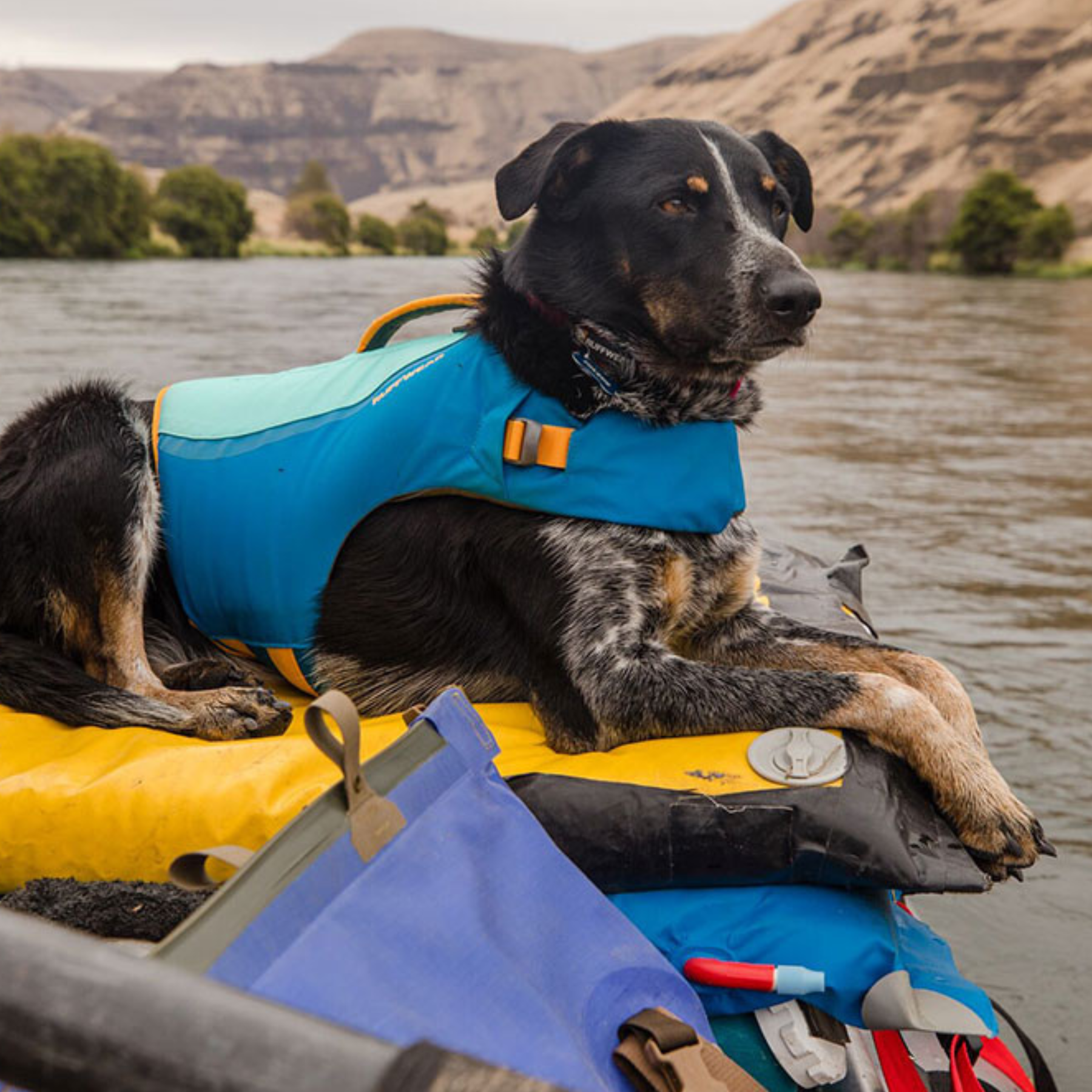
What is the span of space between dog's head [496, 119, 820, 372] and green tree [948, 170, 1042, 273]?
56.4 m

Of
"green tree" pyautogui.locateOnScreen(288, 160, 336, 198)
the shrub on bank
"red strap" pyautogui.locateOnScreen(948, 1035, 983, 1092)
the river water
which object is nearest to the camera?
"red strap" pyautogui.locateOnScreen(948, 1035, 983, 1092)

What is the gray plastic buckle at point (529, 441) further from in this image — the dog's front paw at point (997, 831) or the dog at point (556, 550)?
the dog's front paw at point (997, 831)

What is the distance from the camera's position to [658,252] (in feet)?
10.1

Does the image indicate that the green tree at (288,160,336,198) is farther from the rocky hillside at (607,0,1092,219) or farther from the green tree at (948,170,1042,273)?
the green tree at (948,170,1042,273)

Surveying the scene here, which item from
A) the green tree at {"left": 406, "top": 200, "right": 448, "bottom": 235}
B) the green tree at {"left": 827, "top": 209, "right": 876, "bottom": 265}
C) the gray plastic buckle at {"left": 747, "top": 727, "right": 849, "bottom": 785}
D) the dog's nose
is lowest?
the green tree at {"left": 406, "top": 200, "right": 448, "bottom": 235}

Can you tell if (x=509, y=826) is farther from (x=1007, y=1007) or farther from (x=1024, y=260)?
(x=1024, y=260)

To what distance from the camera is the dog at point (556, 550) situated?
295 centimetres

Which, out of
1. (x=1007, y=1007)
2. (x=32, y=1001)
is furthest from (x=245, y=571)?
(x=32, y=1001)

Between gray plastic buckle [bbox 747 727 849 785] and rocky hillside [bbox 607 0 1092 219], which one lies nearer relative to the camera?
gray plastic buckle [bbox 747 727 849 785]

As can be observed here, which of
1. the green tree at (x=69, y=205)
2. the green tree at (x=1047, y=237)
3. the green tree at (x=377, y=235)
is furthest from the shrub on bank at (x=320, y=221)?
the green tree at (x=1047, y=237)

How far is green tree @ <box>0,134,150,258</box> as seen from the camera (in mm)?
50000

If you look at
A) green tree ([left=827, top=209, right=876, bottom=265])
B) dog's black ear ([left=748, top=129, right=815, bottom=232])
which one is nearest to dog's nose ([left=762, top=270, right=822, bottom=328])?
dog's black ear ([left=748, top=129, right=815, bottom=232])

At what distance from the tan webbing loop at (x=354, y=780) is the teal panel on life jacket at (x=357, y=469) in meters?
1.40

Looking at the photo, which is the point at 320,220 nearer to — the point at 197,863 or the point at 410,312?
the point at 410,312
